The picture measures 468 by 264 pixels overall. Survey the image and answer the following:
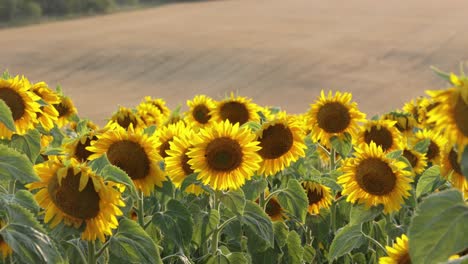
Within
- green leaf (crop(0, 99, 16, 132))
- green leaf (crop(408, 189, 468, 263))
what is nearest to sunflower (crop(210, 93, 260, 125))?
green leaf (crop(0, 99, 16, 132))

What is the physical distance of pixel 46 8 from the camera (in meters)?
33.2

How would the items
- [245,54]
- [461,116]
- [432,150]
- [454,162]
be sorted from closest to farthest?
[461,116]
[454,162]
[432,150]
[245,54]

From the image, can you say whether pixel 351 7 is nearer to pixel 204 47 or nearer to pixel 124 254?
pixel 204 47

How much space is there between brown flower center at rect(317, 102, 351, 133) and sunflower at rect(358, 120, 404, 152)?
12cm

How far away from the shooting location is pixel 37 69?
23609 mm

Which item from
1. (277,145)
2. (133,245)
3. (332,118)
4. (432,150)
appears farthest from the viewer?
(432,150)

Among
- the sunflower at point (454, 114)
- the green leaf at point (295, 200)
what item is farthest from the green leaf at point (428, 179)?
the sunflower at point (454, 114)

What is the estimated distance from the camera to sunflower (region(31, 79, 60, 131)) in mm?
3221

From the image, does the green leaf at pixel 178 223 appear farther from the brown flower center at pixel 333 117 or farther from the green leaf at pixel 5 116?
the brown flower center at pixel 333 117

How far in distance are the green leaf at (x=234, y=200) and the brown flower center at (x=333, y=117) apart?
1.10 metres

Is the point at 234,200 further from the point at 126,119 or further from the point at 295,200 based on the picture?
the point at 126,119

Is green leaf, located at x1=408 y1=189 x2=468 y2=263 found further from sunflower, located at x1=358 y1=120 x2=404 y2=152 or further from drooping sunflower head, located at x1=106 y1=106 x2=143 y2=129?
drooping sunflower head, located at x1=106 y1=106 x2=143 y2=129

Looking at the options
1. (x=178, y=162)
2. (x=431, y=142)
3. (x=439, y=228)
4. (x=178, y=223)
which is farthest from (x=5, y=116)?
(x=431, y=142)

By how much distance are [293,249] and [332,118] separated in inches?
31.3
